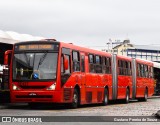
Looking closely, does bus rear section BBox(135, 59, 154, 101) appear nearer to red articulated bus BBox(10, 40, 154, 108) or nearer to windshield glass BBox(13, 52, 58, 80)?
red articulated bus BBox(10, 40, 154, 108)

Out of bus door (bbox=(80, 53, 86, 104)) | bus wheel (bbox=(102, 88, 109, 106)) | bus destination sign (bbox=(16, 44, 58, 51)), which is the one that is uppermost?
bus destination sign (bbox=(16, 44, 58, 51))

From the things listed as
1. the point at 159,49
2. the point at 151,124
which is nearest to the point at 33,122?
the point at 151,124

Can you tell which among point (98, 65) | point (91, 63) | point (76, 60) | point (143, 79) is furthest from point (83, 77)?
point (143, 79)

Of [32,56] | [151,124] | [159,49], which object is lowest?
[151,124]

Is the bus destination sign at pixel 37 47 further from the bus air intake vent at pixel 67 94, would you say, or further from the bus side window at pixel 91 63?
the bus side window at pixel 91 63

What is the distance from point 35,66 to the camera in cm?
2017

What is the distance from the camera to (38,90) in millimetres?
20062

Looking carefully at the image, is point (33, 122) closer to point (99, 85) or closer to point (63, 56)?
point (63, 56)

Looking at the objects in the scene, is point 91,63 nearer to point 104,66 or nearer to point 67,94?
point 104,66

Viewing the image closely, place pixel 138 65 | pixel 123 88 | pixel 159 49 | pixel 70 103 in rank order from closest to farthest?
pixel 70 103
pixel 123 88
pixel 138 65
pixel 159 49

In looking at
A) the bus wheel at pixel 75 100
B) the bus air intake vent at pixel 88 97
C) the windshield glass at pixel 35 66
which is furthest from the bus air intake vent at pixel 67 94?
the bus air intake vent at pixel 88 97

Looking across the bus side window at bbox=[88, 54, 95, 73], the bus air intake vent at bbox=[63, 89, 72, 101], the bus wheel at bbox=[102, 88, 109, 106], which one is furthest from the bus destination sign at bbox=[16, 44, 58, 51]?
the bus wheel at bbox=[102, 88, 109, 106]

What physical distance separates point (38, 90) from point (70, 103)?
201 centimetres

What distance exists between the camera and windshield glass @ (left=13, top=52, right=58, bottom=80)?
2008cm
